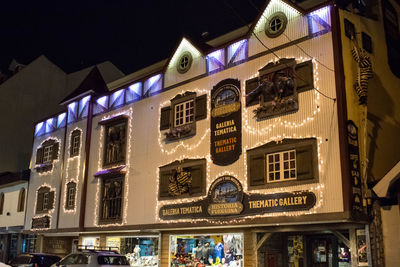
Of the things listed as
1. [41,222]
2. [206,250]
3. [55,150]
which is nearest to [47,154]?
[55,150]

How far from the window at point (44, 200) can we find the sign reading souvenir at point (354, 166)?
2041 centimetres

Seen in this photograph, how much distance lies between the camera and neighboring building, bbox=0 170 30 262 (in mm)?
33188

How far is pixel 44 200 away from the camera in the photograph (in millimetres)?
30203

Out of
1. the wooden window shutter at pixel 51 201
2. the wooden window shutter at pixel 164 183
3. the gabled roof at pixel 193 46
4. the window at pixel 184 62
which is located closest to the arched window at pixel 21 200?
the wooden window shutter at pixel 51 201

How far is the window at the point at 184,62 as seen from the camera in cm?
2219

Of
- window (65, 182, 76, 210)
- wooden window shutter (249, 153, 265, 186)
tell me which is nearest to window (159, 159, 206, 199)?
wooden window shutter (249, 153, 265, 186)

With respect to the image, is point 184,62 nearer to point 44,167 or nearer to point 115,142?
point 115,142

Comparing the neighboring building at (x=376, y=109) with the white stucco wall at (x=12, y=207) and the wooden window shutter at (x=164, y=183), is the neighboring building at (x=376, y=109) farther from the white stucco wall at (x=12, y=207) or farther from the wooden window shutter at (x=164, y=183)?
the white stucco wall at (x=12, y=207)

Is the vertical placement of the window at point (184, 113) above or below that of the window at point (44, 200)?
above

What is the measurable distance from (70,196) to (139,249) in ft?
22.8

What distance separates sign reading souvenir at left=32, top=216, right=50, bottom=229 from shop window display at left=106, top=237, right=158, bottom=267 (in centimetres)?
650

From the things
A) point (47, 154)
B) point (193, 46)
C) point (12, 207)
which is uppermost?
point (193, 46)

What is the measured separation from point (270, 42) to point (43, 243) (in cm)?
2092

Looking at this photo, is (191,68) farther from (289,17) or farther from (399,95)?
(399,95)
